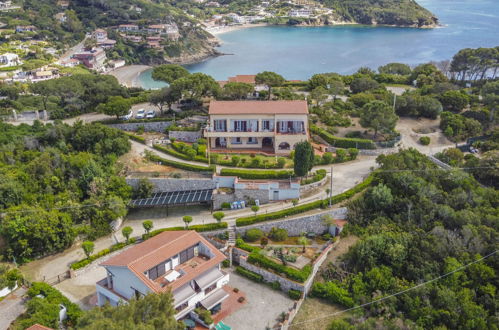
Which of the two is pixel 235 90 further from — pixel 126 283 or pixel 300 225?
pixel 126 283

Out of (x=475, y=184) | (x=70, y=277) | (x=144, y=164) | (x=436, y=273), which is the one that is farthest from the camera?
(x=144, y=164)

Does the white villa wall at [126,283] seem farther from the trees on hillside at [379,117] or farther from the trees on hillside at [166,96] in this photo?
the trees on hillside at [379,117]

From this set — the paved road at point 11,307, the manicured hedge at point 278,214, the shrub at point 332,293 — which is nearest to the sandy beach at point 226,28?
the manicured hedge at point 278,214

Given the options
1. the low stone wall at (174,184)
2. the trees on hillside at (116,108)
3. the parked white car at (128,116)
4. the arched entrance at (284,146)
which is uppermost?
the trees on hillside at (116,108)

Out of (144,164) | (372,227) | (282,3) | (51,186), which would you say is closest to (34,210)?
(51,186)

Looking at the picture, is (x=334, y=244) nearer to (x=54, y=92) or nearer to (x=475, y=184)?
(x=475, y=184)
